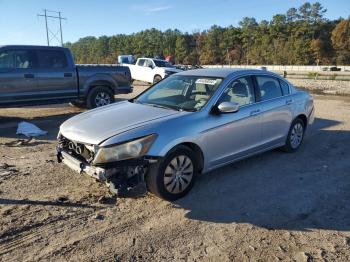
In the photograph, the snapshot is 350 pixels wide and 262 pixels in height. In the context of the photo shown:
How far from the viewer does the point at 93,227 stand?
398 centimetres

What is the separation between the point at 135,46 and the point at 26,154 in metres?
120

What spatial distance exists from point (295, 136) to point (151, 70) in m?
17.3

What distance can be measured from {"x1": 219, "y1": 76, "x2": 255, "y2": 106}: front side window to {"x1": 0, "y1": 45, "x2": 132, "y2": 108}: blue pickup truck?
6.29 metres

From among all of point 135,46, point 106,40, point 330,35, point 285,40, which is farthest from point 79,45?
point 330,35

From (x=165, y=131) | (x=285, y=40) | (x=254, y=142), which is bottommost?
(x=254, y=142)

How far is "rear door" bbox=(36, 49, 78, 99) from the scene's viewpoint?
32.7ft

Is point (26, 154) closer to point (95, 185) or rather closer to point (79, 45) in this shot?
point (95, 185)

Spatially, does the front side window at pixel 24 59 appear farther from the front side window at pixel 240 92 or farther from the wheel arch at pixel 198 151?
the wheel arch at pixel 198 151

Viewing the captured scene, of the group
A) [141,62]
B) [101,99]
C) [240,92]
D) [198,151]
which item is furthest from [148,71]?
[198,151]

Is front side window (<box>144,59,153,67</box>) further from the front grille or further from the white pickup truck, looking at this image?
the front grille

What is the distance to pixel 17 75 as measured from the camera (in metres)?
9.41

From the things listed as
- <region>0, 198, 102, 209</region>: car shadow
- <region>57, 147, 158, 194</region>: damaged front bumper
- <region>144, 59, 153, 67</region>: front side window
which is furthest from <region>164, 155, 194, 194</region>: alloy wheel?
<region>144, 59, 153, 67</region>: front side window

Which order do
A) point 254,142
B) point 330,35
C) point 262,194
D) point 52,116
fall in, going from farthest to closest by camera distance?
point 330,35 → point 52,116 → point 254,142 → point 262,194

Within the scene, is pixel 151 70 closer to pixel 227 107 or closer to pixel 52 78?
pixel 52 78
